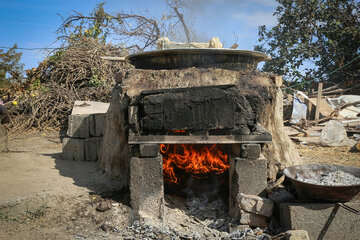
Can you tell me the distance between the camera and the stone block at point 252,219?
3398 mm

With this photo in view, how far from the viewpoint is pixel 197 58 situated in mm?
4133

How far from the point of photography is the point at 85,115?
19.1 feet

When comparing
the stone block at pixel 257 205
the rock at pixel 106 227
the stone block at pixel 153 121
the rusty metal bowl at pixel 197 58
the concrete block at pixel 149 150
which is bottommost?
the rock at pixel 106 227

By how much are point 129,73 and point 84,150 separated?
91.6 inches

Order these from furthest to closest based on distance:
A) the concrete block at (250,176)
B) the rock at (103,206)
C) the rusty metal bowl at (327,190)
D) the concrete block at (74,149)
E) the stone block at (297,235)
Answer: the concrete block at (74,149) < the rock at (103,206) < the concrete block at (250,176) < the rusty metal bowl at (327,190) < the stone block at (297,235)

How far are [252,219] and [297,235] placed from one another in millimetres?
606

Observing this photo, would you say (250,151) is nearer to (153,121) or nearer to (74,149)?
(153,121)

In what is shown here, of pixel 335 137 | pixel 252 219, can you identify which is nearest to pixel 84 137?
pixel 252 219

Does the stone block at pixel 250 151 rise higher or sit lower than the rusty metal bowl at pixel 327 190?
higher

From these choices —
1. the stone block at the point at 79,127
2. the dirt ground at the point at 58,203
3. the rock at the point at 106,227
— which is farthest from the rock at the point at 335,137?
the rock at the point at 106,227

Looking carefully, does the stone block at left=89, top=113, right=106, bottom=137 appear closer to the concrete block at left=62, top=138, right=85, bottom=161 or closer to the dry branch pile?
the concrete block at left=62, top=138, right=85, bottom=161

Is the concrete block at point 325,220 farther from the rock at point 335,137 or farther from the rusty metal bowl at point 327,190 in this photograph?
the rock at point 335,137

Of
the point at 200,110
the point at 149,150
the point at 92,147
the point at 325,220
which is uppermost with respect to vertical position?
the point at 200,110

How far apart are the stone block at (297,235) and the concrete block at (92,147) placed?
3.92m
